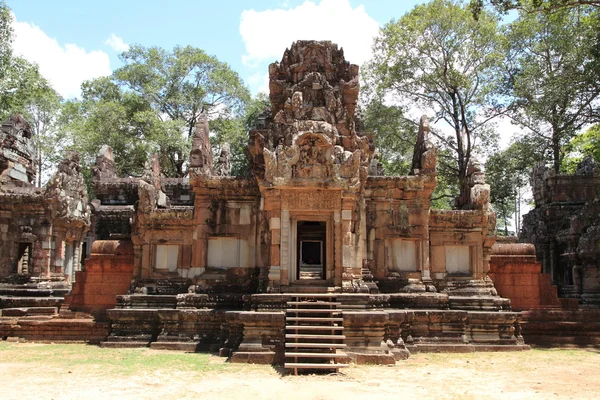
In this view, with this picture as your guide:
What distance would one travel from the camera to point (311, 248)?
92.7 feet

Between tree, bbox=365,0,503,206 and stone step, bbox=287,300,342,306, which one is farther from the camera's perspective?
tree, bbox=365,0,503,206

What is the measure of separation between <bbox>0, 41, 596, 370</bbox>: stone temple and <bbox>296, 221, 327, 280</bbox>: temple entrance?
10.6 ft

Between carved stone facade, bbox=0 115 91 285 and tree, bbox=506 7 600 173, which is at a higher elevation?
tree, bbox=506 7 600 173

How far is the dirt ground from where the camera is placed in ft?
27.2

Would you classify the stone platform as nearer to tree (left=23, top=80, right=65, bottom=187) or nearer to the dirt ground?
the dirt ground

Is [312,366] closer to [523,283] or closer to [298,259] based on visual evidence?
[298,259]

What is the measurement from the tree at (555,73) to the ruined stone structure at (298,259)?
6370mm

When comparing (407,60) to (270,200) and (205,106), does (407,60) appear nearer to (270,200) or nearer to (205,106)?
(205,106)

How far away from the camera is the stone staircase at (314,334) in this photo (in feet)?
33.0

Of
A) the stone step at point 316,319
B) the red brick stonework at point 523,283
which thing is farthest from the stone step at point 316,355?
the red brick stonework at point 523,283

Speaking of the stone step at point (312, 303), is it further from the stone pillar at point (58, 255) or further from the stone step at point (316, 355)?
the stone pillar at point (58, 255)

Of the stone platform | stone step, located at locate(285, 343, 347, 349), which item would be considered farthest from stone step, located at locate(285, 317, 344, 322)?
stone step, located at locate(285, 343, 347, 349)

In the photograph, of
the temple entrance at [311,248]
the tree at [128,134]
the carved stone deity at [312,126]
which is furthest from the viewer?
the tree at [128,134]

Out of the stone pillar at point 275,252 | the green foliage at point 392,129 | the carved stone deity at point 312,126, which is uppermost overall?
the green foliage at point 392,129
